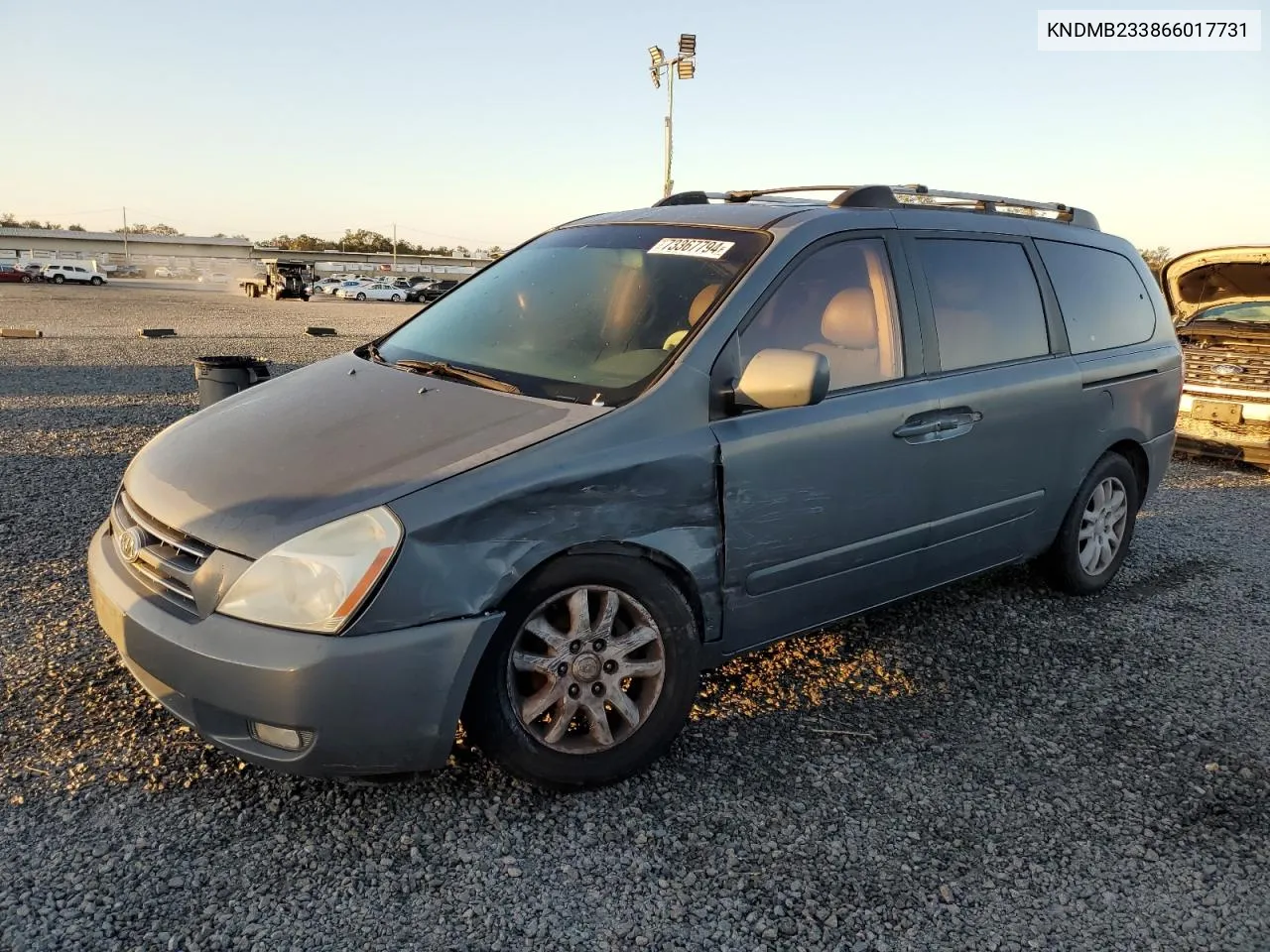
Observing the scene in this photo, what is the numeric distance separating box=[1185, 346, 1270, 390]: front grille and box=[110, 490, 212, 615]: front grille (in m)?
8.66

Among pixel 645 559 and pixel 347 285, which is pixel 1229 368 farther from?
pixel 347 285

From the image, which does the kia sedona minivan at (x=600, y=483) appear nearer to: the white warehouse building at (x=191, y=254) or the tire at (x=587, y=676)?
the tire at (x=587, y=676)

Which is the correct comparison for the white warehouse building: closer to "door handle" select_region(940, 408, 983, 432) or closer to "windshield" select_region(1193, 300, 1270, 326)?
"windshield" select_region(1193, 300, 1270, 326)

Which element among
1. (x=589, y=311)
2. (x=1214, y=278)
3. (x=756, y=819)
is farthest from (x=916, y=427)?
(x=1214, y=278)

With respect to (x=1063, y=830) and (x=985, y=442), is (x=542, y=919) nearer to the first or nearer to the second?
(x=1063, y=830)

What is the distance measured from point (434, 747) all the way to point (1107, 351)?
3712mm

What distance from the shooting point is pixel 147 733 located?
118 inches

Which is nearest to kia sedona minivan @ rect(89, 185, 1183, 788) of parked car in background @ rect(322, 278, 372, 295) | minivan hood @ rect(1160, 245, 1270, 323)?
minivan hood @ rect(1160, 245, 1270, 323)

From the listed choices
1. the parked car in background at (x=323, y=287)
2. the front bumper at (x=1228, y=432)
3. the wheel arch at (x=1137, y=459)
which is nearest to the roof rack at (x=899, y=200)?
the wheel arch at (x=1137, y=459)

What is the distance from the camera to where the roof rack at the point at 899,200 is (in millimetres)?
3662

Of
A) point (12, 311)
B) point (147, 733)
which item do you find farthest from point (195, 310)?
point (147, 733)

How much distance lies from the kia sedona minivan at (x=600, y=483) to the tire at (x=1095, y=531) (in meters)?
0.27

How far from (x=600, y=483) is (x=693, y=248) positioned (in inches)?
45.4

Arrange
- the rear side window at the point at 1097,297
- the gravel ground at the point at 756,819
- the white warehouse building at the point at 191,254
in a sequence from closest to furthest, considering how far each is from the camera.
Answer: the gravel ground at the point at 756,819 < the rear side window at the point at 1097,297 < the white warehouse building at the point at 191,254
